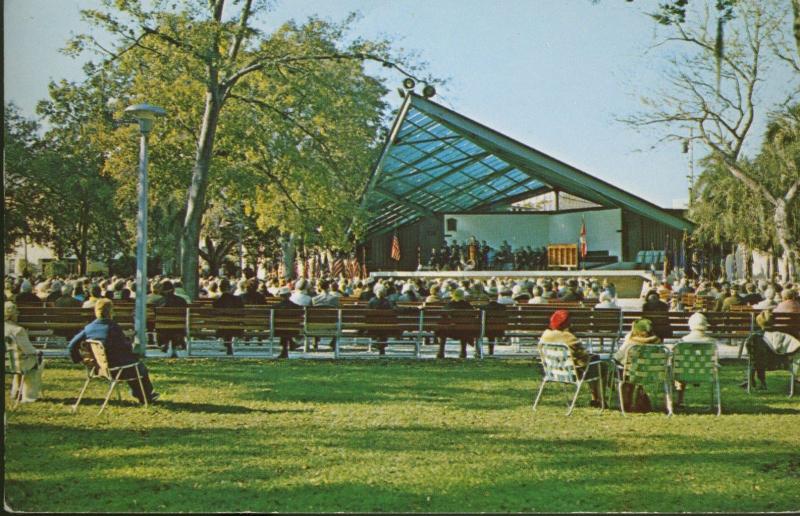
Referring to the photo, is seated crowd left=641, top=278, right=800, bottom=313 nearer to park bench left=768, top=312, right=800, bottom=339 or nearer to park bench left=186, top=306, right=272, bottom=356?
park bench left=768, top=312, right=800, bottom=339

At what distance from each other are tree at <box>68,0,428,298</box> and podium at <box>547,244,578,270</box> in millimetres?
20860

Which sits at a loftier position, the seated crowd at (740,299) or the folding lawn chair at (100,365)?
the seated crowd at (740,299)

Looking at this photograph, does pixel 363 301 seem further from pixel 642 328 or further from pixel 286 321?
pixel 642 328

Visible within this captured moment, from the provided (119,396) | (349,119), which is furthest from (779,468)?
(349,119)

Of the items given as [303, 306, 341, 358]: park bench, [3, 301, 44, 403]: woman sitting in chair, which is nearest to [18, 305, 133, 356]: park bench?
[303, 306, 341, 358]: park bench

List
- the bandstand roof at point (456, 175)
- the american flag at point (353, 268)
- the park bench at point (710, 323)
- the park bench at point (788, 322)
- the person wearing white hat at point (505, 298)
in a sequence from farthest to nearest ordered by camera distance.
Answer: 1. the american flag at point (353, 268)
2. the bandstand roof at point (456, 175)
3. the person wearing white hat at point (505, 298)
4. the park bench at point (710, 323)
5. the park bench at point (788, 322)

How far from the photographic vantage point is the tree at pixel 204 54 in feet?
51.8

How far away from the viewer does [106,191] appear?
31859 millimetres

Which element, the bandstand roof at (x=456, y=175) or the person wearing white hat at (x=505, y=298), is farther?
the bandstand roof at (x=456, y=175)

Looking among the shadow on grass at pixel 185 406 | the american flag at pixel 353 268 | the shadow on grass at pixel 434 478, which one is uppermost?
the american flag at pixel 353 268

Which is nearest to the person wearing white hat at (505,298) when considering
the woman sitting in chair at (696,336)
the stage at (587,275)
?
the woman sitting in chair at (696,336)

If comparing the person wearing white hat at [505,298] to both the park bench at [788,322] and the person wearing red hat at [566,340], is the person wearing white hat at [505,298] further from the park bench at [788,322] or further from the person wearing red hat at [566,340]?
the person wearing red hat at [566,340]

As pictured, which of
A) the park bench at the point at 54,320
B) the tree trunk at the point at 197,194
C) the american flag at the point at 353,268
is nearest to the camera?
the park bench at the point at 54,320

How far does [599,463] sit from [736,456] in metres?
1.05
